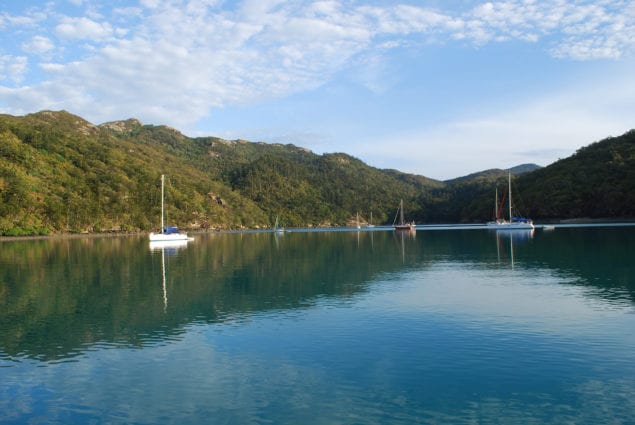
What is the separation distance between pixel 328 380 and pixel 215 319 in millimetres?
9457

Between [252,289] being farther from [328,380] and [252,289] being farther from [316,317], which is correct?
[328,380]

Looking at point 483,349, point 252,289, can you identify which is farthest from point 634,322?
point 252,289

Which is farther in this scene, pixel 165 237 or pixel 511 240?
pixel 165 237

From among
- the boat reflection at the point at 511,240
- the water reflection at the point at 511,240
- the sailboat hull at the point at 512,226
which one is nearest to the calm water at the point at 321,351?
the water reflection at the point at 511,240

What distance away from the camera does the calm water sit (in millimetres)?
11289

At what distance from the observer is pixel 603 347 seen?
15.8 meters

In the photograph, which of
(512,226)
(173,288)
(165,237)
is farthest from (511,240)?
(173,288)

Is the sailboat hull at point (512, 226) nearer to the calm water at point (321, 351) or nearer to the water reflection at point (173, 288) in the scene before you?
the water reflection at point (173, 288)

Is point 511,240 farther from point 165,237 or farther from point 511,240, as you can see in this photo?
point 165,237

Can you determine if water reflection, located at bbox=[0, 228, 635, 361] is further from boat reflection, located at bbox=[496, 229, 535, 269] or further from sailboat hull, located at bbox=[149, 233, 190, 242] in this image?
sailboat hull, located at bbox=[149, 233, 190, 242]

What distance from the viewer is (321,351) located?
16.2 m

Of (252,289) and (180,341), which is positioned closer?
(180,341)

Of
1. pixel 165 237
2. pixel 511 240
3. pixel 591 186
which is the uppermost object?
pixel 591 186

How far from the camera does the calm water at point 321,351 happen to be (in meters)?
11.3
